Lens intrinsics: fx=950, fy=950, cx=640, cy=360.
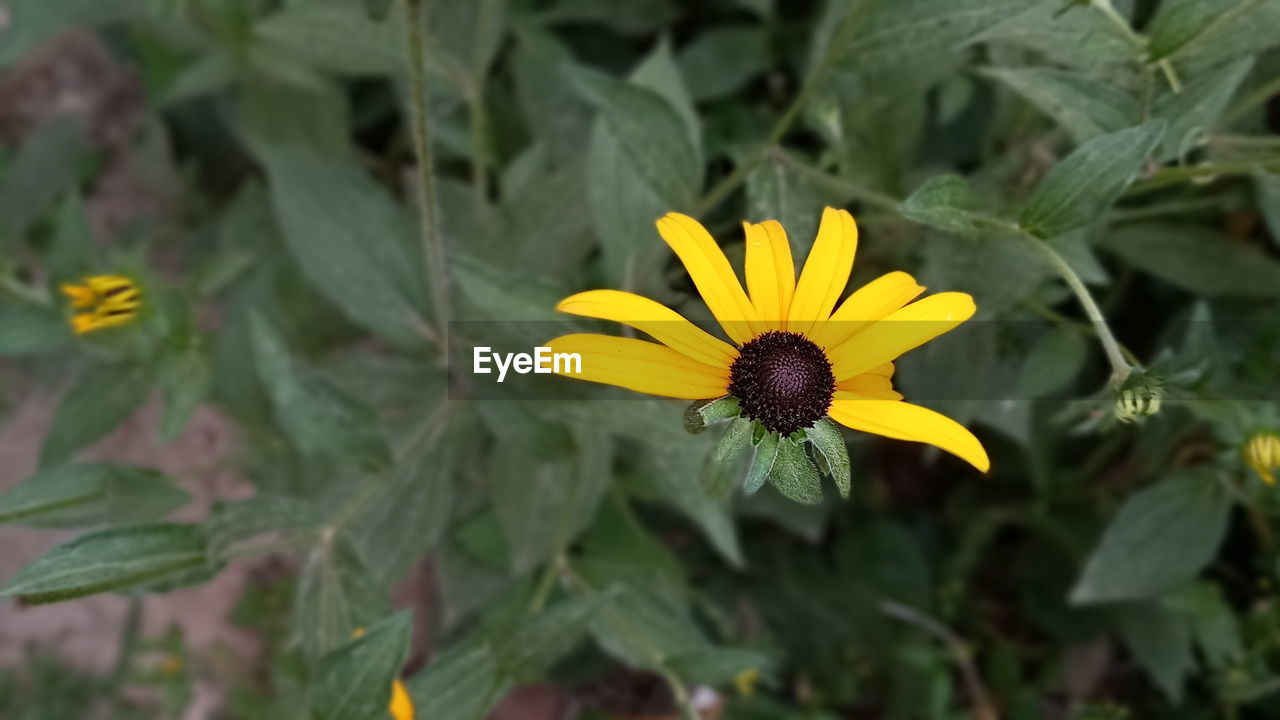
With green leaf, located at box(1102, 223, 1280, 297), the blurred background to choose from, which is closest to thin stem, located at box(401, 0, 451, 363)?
the blurred background

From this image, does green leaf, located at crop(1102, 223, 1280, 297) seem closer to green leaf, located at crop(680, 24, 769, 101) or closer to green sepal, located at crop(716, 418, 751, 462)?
green leaf, located at crop(680, 24, 769, 101)

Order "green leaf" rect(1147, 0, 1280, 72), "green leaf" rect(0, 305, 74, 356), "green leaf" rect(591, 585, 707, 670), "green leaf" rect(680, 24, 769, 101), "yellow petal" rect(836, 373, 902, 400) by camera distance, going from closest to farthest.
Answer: "yellow petal" rect(836, 373, 902, 400) < "green leaf" rect(1147, 0, 1280, 72) < "green leaf" rect(591, 585, 707, 670) < "green leaf" rect(0, 305, 74, 356) < "green leaf" rect(680, 24, 769, 101)

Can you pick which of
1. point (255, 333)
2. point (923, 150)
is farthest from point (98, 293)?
point (923, 150)

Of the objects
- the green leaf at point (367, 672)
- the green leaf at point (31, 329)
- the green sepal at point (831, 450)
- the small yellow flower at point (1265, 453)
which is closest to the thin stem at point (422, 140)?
the green leaf at point (367, 672)

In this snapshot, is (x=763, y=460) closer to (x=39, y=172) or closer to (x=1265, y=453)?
(x=1265, y=453)

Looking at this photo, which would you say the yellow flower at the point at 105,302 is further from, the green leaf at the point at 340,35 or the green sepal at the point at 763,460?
the green sepal at the point at 763,460

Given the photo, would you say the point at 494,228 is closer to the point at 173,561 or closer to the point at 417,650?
the point at 173,561
